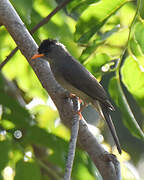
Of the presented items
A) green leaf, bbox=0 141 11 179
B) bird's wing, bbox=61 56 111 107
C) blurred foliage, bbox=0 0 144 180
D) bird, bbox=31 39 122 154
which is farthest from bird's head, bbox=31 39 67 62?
green leaf, bbox=0 141 11 179

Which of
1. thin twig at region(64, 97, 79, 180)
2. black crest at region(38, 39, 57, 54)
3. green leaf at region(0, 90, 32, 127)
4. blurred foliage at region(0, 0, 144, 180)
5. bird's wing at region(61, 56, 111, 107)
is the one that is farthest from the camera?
bird's wing at region(61, 56, 111, 107)

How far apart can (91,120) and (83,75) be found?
3.63 ft

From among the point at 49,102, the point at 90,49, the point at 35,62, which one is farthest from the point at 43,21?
the point at 49,102

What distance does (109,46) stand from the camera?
107 inches

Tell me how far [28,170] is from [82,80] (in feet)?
3.80

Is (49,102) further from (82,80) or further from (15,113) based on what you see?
(82,80)

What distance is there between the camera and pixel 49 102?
2855 mm

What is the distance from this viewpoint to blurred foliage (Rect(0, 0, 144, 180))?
2.33 m

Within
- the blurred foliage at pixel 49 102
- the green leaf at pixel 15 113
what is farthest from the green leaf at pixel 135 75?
the green leaf at pixel 15 113

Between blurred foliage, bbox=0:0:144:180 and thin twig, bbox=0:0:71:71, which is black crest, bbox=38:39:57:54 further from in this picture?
thin twig, bbox=0:0:71:71

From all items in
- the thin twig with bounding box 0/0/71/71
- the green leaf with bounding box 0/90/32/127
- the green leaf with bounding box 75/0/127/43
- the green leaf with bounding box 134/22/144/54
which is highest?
the thin twig with bounding box 0/0/71/71

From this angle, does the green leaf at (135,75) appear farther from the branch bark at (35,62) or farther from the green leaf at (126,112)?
the branch bark at (35,62)

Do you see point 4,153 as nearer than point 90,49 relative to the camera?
Yes

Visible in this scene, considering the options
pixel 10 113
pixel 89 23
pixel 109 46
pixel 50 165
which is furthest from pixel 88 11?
pixel 50 165
